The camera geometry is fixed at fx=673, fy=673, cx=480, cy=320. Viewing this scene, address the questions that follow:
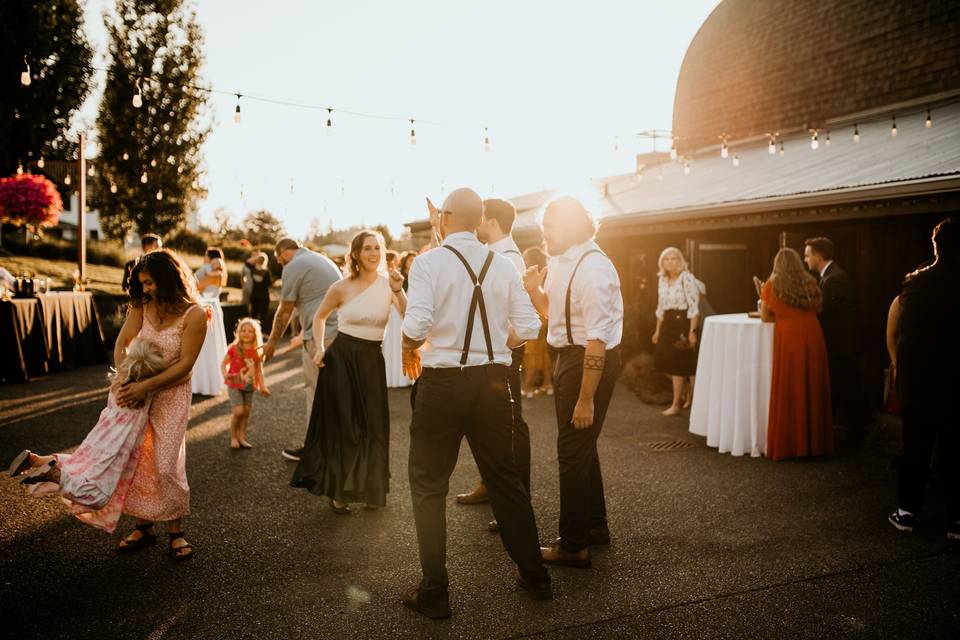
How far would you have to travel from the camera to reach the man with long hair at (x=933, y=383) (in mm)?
4336

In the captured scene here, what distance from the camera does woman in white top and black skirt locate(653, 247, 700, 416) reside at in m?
8.04

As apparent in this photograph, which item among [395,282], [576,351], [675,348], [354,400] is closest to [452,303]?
[576,351]

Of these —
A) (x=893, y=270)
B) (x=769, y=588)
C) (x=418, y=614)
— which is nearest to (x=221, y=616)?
(x=418, y=614)

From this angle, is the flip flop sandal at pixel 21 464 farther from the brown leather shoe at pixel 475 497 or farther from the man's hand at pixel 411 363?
the brown leather shoe at pixel 475 497

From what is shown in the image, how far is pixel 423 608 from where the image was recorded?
3289 mm

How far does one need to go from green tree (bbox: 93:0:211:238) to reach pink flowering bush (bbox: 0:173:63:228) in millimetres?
16187

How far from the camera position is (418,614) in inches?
132

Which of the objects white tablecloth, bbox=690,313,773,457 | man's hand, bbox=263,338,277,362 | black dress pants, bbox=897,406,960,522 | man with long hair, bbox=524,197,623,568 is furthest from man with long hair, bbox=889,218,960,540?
man's hand, bbox=263,338,277,362

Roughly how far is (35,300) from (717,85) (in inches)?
571

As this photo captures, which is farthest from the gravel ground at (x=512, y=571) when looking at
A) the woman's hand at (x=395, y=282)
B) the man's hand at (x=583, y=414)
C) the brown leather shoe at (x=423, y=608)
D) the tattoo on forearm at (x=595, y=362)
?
the woman's hand at (x=395, y=282)

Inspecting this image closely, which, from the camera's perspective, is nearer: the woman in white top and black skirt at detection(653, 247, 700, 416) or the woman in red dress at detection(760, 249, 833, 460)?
the woman in red dress at detection(760, 249, 833, 460)

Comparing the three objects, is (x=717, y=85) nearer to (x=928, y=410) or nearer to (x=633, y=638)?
(x=928, y=410)

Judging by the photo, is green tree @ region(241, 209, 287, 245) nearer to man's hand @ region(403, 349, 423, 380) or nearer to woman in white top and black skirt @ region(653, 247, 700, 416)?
woman in white top and black skirt @ region(653, 247, 700, 416)

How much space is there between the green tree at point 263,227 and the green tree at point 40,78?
12.1 meters
